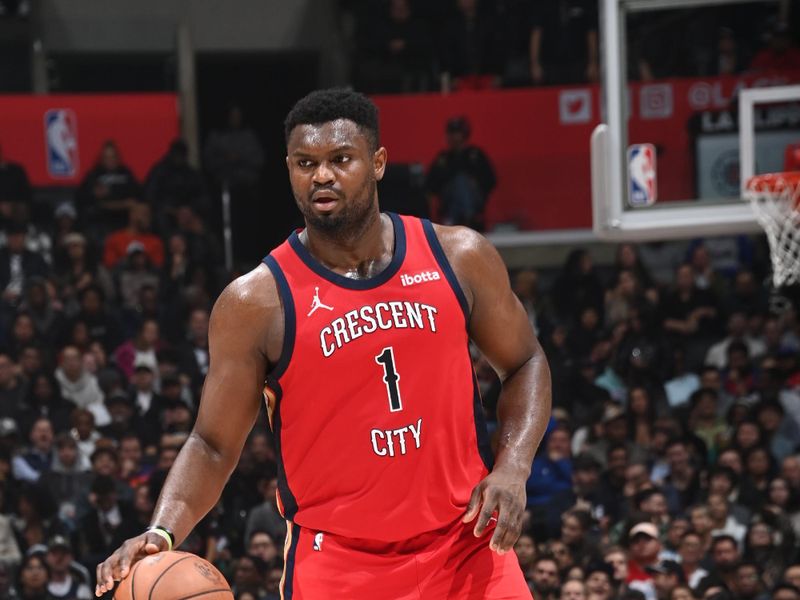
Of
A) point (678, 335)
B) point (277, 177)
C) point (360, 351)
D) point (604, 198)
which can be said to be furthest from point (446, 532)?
point (277, 177)

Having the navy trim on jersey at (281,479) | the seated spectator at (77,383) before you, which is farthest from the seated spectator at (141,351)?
the navy trim on jersey at (281,479)

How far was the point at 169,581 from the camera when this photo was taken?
13.1 feet

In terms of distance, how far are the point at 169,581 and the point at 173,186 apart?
35.2ft

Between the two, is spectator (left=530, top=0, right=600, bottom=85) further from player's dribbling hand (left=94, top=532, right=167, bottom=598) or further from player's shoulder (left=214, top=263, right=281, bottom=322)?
player's dribbling hand (left=94, top=532, right=167, bottom=598)

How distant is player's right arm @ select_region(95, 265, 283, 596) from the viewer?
14.3ft

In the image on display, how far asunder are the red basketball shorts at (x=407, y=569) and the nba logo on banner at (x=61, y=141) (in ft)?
36.0

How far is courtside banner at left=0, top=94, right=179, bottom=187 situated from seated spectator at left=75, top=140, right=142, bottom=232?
1.76 ft

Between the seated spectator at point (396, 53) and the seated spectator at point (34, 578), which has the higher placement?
the seated spectator at point (396, 53)

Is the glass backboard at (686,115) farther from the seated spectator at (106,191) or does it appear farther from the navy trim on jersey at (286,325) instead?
the navy trim on jersey at (286,325)

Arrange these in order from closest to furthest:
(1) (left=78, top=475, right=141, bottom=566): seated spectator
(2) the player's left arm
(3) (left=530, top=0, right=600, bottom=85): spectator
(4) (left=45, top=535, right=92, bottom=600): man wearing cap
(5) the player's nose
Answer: (5) the player's nose
(2) the player's left arm
(4) (left=45, top=535, right=92, bottom=600): man wearing cap
(1) (left=78, top=475, right=141, bottom=566): seated spectator
(3) (left=530, top=0, right=600, bottom=85): spectator

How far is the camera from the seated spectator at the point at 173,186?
14.4 meters

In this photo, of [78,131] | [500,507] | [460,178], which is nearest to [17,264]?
[78,131]

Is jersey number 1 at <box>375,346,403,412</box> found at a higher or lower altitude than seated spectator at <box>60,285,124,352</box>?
higher

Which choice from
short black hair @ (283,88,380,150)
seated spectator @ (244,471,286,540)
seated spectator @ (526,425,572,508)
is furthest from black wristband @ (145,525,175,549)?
seated spectator @ (526,425,572,508)
